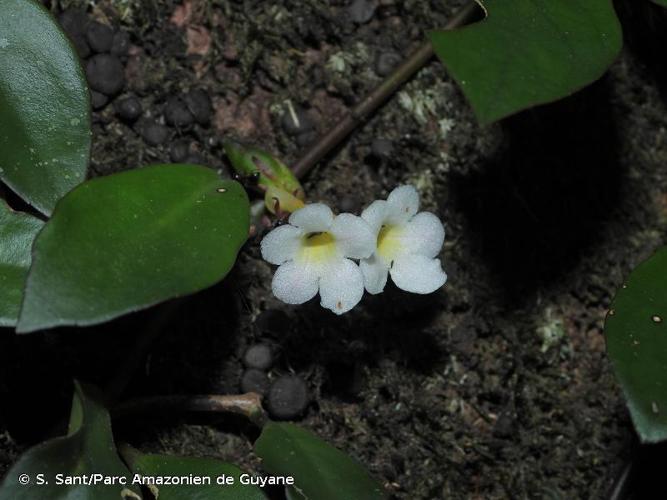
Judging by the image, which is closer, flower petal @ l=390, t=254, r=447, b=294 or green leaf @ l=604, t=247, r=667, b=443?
green leaf @ l=604, t=247, r=667, b=443

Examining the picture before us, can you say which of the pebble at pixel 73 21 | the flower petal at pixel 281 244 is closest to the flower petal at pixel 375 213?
the flower petal at pixel 281 244

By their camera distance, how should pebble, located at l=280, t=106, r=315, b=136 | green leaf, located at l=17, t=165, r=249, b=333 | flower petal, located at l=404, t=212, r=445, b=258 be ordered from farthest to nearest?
pebble, located at l=280, t=106, r=315, b=136 → flower petal, located at l=404, t=212, r=445, b=258 → green leaf, located at l=17, t=165, r=249, b=333

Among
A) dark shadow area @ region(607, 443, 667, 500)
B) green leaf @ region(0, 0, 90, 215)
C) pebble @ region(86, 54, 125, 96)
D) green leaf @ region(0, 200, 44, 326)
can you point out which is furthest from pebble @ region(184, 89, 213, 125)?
dark shadow area @ region(607, 443, 667, 500)

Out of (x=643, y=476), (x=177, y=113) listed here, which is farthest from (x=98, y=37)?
(x=643, y=476)

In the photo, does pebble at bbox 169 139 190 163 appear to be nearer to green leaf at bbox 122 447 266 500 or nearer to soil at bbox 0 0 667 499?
soil at bbox 0 0 667 499

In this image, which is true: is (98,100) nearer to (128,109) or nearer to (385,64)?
(128,109)

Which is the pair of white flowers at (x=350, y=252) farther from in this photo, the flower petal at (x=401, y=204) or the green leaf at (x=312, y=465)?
the green leaf at (x=312, y=465)
